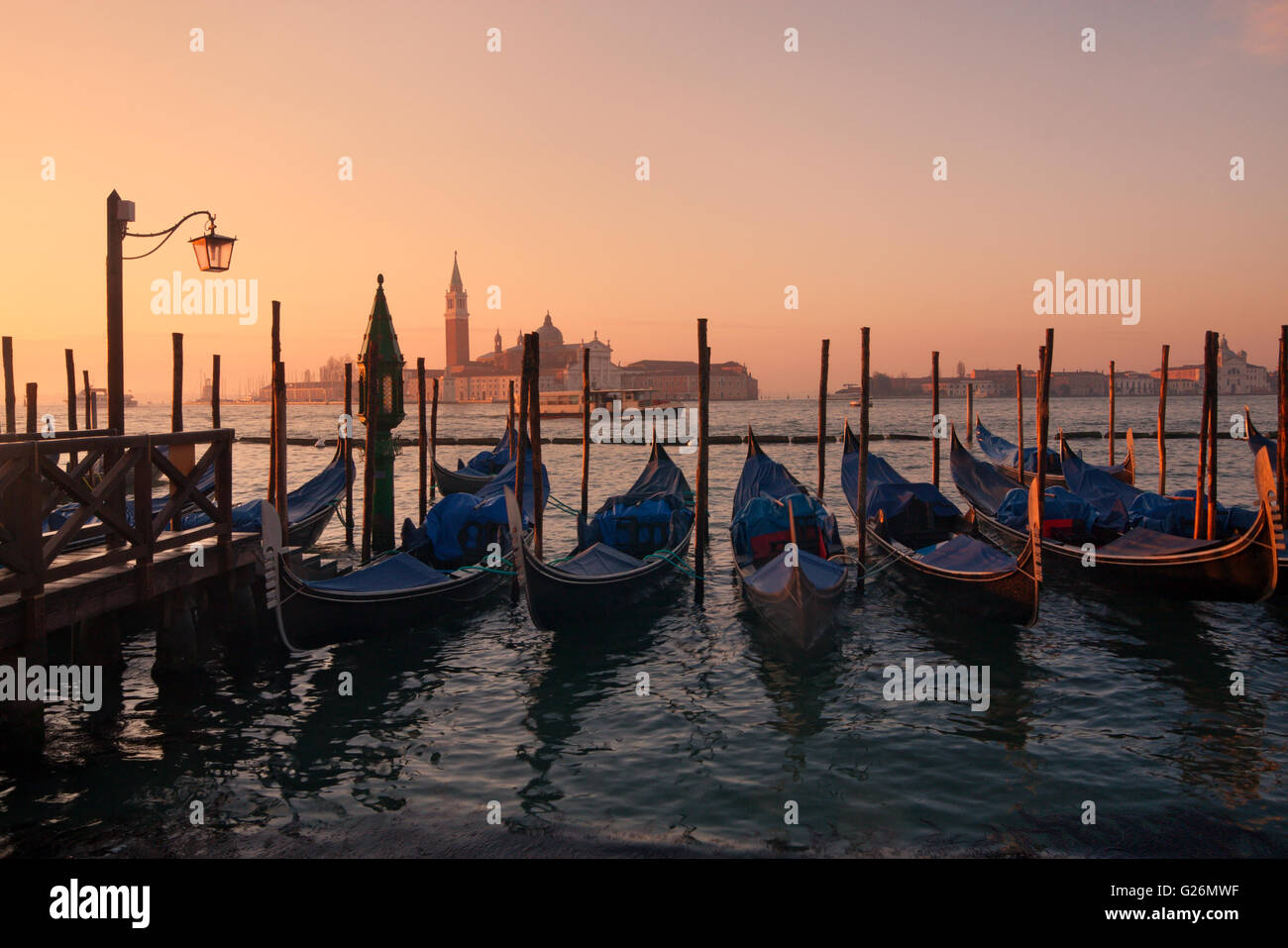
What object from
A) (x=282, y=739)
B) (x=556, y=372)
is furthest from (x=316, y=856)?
(x=556, y=372)

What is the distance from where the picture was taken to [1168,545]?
8602 mm

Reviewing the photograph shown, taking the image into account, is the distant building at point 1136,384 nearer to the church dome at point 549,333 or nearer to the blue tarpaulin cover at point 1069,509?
the church dome at point 549,333

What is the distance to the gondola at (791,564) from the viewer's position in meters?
7.36

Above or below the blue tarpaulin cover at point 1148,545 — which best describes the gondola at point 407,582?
below

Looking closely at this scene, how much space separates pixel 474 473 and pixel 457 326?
441 ft

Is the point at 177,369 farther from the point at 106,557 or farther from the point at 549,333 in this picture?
the point at 549,333

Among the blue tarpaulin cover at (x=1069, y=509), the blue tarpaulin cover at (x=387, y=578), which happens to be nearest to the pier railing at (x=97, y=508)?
the blue tarpaulin cover at (x=387, y=578)

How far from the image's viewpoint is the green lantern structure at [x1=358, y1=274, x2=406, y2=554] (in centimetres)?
1141

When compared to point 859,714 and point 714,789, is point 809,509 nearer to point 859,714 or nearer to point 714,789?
point 859,714

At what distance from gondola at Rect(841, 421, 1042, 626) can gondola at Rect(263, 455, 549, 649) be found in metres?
4.52

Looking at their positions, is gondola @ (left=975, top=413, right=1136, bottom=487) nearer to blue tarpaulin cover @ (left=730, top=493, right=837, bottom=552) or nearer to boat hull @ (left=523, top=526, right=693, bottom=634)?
blue tarpaulin cover @ (left=730, top=493, right=837, bottom=552)

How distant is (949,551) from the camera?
8.99m

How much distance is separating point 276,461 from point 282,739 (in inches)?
205

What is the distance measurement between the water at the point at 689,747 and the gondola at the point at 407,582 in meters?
0.32
